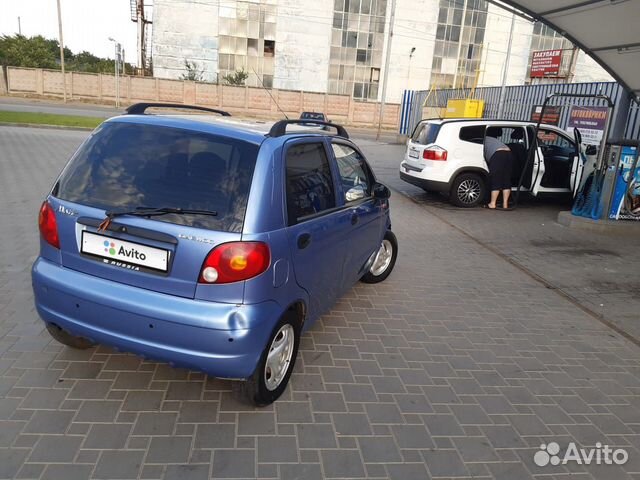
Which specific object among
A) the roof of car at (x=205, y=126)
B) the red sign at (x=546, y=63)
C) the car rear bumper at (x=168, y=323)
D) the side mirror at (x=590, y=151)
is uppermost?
the red sign at (x=546, y=63)

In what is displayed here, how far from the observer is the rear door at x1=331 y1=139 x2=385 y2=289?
4.05 meters

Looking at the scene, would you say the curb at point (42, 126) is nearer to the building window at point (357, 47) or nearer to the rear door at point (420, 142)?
the rear door at point (420, 142)

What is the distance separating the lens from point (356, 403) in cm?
327

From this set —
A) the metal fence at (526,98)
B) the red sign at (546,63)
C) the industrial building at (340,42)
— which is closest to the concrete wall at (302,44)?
the industrial building at (340,42)

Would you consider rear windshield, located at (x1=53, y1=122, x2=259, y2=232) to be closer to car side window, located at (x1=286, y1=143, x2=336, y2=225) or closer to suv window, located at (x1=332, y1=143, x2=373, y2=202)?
car side window, located at (x1=286, y1=143, x2=336, y2=225)

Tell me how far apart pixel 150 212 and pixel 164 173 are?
0.27m

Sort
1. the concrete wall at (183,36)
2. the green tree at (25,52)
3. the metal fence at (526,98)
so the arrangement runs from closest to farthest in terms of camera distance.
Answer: the metal fence at (526,98) < the concrete wall at (183,36) < the green tree at (25,52)

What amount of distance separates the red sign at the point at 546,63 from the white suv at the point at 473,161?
129 ft

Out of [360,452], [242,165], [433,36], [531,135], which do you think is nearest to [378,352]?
[360,452]

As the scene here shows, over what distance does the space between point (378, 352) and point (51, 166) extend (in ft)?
32.5

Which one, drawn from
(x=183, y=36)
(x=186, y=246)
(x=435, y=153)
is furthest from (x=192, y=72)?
(x=186, y=246)

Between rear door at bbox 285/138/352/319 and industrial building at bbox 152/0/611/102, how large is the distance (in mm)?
44200

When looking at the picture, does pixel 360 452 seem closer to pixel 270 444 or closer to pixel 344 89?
pixel 270 444

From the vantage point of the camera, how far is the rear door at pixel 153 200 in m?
2.70
